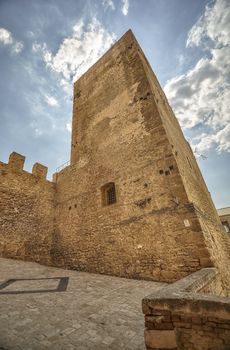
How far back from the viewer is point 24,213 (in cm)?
839

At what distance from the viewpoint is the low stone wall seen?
68.0 inches

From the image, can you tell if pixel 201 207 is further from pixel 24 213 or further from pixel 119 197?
pixel 24 213

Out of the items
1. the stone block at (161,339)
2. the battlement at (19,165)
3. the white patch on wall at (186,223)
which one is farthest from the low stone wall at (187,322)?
the battlement at (19,165)

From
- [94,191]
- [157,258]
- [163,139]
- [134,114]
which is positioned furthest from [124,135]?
[157,258]

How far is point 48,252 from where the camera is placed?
28.0ft

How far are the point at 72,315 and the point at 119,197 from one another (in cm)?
412

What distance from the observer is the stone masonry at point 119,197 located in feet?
16.4

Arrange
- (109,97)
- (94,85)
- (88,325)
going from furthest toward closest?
(94,85), (109,97), (88,325)

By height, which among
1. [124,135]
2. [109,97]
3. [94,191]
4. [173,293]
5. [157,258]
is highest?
[109,97]

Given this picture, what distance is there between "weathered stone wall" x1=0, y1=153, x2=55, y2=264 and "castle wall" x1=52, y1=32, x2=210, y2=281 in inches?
23.5

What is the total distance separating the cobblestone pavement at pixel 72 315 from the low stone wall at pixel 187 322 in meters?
0.37

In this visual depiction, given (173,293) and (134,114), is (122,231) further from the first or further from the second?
(134,114)

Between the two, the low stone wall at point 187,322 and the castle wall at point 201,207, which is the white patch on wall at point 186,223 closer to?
the castle wall at point 201,207

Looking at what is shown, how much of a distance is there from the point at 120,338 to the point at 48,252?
7.25 metres
